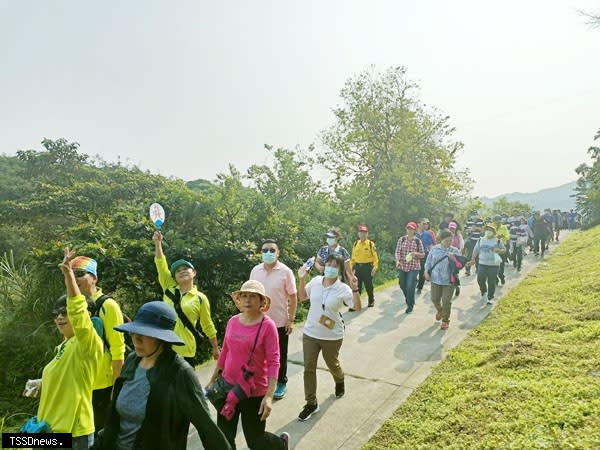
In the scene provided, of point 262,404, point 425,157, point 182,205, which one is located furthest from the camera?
point 425,157

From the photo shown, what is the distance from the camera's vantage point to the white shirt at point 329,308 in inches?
161

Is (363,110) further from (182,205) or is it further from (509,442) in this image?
(509,442)

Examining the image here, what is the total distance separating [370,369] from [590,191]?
23775mm

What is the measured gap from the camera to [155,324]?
2176 mm

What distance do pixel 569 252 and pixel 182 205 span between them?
1382cm

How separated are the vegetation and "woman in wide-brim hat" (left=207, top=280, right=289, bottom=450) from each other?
132 inches

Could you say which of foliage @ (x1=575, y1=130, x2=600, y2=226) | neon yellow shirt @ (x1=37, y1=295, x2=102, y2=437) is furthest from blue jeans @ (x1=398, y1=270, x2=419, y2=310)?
foliage @ (x1=575, y1=130, x2=600, y2=226)

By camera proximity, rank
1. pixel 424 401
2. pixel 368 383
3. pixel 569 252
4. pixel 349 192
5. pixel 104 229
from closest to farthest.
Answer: pixel 424 401 < pixel 368 383 < pixel 104 229 < pixel 569 252 < pixel 349 192

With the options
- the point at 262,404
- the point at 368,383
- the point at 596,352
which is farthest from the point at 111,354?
the point at 596,352

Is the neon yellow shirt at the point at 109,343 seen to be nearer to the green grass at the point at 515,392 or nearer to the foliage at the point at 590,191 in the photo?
the green grass at the point at 515,392

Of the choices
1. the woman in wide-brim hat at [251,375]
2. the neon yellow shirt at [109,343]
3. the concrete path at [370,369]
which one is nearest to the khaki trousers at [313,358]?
the concrete path at [370,369]

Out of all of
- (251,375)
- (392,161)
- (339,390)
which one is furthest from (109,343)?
(392,161)

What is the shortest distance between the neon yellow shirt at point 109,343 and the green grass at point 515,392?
7.55ft

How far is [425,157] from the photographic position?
18547mm
